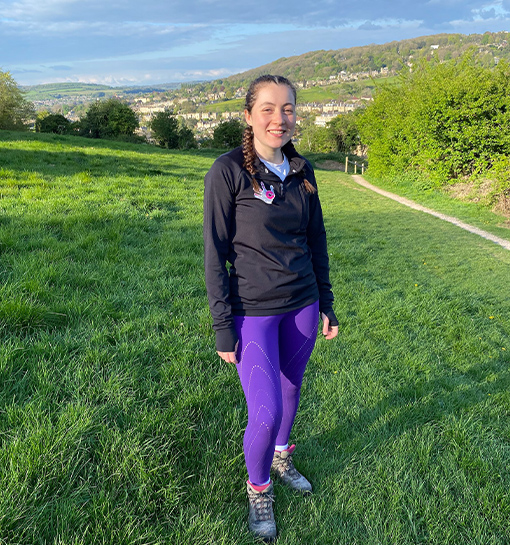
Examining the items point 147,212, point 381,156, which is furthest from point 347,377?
point 381,156

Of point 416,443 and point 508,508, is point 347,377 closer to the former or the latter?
point 416,443

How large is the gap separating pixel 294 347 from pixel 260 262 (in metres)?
0.51

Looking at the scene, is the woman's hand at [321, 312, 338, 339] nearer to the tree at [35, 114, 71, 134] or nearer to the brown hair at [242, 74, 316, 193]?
the brown hair at [242, 74, 316, 193]

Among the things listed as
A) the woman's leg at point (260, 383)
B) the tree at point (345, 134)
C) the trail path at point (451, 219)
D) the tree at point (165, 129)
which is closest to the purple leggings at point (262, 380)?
the woman's leg at point (260, 383)

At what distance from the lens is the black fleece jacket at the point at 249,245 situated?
67.2 inches

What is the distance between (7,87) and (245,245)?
56.4 meters

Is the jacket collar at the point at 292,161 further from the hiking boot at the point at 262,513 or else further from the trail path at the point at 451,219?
the trail path at the point at 451,219

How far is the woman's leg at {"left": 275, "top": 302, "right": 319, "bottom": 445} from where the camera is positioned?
1.91 m

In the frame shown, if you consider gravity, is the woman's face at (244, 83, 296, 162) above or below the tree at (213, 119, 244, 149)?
above

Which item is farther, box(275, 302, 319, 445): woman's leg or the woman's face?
box(275, 302, 319, 445): woman's leg

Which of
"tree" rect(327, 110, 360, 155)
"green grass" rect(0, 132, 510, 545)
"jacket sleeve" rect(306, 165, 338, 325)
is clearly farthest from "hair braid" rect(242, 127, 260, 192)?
"tree" rect(327, 110, 360, 155)

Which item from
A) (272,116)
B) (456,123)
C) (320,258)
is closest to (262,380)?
(320,258)

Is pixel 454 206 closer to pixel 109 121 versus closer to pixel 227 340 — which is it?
pixel 227 340

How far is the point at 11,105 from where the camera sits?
43531 mm
